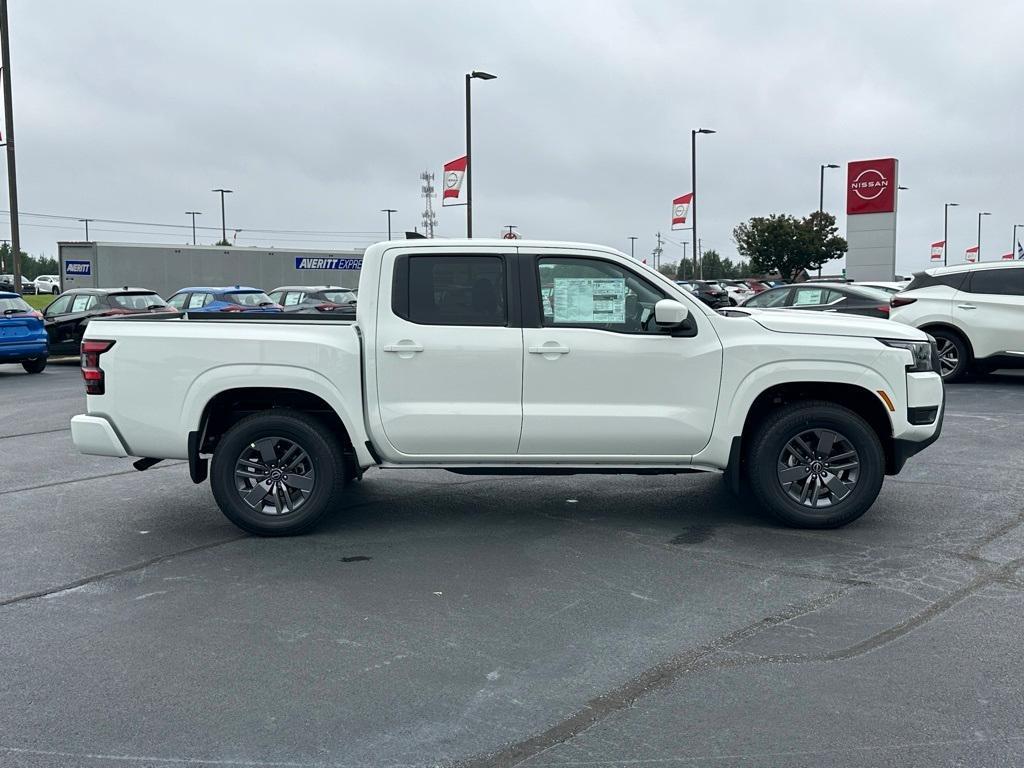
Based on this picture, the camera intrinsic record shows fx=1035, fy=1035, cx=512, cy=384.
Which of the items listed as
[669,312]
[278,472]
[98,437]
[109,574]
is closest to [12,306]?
[98,437]

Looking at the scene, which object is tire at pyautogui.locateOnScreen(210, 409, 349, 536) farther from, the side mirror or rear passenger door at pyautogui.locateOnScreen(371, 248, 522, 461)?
the side mirror

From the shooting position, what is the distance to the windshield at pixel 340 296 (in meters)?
24.3

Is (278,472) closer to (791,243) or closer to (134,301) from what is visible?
(134,301)

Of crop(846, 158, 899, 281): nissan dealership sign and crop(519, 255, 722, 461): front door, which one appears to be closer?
crop(519, 255, 722, 461): front door

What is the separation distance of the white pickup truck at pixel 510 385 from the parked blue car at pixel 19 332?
13041mm

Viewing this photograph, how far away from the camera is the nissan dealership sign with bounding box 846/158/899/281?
34.3 metres

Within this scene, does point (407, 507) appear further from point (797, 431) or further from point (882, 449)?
point (882, 449)

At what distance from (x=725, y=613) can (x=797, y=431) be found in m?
1.89

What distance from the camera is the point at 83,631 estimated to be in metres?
4.89

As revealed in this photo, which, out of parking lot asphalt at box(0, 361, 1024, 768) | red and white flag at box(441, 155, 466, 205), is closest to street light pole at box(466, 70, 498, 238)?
red and white flag at box(441, 155, 466, 205)

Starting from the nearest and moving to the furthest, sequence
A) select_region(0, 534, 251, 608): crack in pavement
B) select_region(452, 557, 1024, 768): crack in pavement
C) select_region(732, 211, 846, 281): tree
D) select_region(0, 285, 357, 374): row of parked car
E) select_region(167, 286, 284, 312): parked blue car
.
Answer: select_region(452, 557, 1024, 768): crack in pavement < select_region(0, 534, 251, 608): crack in pavement < select_region(0, 285, 357, 374): row of parked car < select_region(167, 286, 284, 312): parked blue car < select_region(732, 211, 846, 281): tree

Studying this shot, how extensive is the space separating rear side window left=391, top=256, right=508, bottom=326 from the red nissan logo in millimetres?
30810

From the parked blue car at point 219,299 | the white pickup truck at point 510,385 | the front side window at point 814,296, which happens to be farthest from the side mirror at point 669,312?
the parked blue car at point 219,299

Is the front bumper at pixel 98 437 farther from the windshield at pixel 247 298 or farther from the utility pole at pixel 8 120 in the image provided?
the utility pole at pixel 8 120
